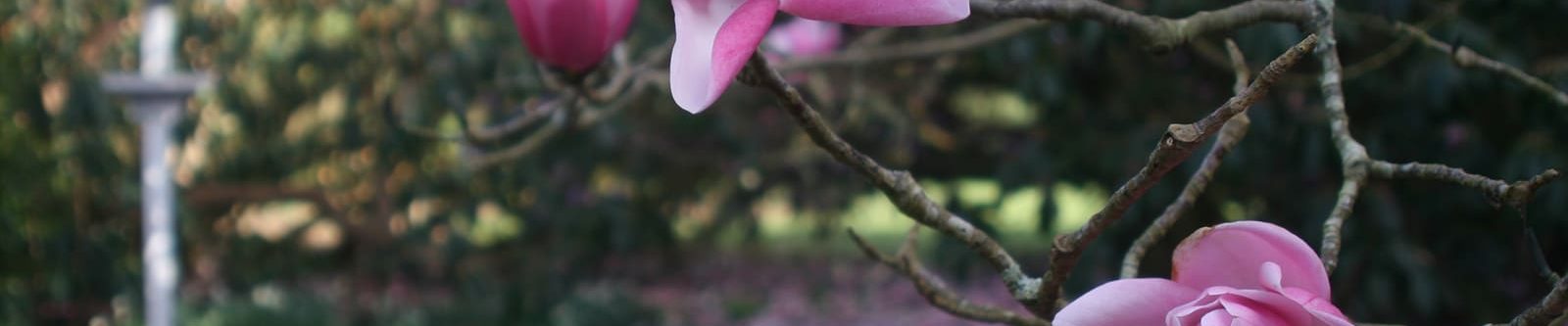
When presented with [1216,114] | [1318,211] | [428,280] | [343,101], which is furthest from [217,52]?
[1216,114]

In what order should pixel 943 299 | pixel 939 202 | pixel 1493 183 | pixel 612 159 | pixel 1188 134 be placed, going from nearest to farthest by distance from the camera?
pixel 1188 134
pixel 1493 183
pixel 943 299
pixel 939 202
pixel 612 159

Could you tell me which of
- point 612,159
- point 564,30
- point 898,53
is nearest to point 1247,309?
point 564,30

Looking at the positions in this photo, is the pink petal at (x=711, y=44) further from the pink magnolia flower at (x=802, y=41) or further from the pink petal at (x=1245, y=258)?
the pink magnolia flower at (x=802, y=41)

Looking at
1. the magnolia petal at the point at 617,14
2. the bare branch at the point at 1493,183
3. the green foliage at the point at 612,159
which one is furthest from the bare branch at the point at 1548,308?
the green foliage at the point at 612,159

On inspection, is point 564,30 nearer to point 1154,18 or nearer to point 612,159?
point 1154,18

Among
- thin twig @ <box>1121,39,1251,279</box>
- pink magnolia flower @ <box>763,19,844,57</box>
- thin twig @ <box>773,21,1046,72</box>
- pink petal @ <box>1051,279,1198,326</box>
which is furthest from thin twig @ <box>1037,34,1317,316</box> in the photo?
pink magnolia flower @ <box>763,19,844,57</box>

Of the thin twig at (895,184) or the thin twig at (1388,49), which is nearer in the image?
the thin twig at (895,184)

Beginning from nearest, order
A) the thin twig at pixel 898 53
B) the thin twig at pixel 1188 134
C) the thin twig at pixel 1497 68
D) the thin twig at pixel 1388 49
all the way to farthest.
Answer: the thin twig at pixel 1188 134, the thin twig at pixel 1497 68, the thin twig at pixel 1388 49, the thin twig at pixel 898 53
